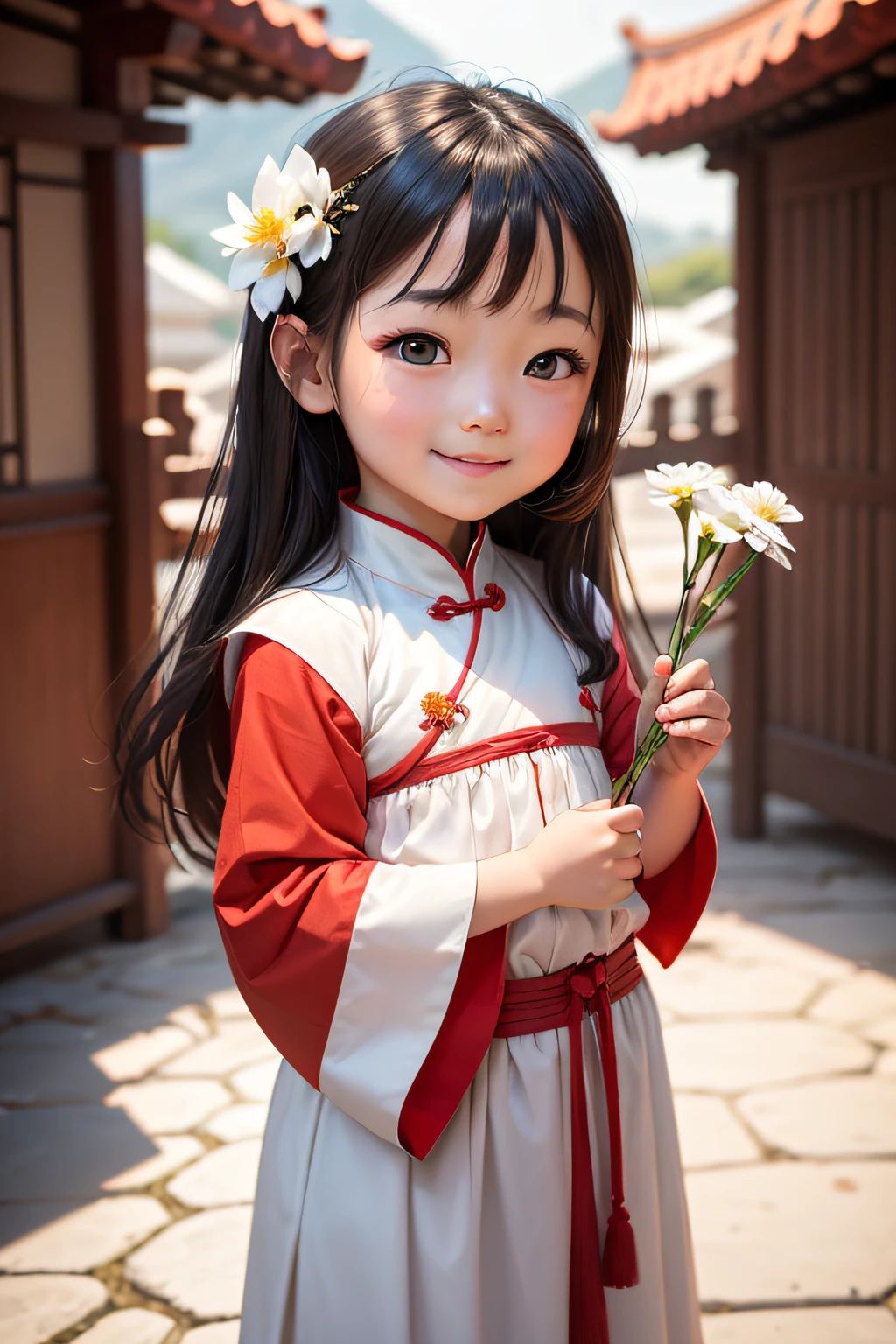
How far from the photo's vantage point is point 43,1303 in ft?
7.77

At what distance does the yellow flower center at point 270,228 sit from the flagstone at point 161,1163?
2.08 m

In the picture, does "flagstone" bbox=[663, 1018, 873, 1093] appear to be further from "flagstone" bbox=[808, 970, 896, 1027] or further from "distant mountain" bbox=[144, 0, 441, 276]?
"distant mountain" bbox=[144, 0, 441, 276]

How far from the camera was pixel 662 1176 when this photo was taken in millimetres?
1640

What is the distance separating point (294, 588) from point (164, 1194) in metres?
1.78

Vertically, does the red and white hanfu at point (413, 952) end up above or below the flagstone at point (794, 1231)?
above

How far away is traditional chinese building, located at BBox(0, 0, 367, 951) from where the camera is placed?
3.57 meters

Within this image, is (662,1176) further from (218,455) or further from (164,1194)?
(164,1194)

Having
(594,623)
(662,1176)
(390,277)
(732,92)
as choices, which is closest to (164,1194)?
(662,1176)

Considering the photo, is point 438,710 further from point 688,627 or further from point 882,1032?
point 882,1032

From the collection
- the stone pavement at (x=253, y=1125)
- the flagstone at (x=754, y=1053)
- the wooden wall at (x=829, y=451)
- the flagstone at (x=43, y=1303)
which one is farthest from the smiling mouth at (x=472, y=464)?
the wooden wall at (x=829, y=451)

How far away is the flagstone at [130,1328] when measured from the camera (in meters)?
2.26

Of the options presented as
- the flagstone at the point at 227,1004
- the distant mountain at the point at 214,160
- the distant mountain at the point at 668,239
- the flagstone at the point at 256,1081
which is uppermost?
the distant mountain at the point at 214,160

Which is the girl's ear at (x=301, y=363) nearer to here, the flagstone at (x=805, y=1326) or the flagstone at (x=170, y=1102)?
the flagstone at (x=805, y=1326)

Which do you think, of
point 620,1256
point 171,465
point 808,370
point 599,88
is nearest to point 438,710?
point 620,1256
